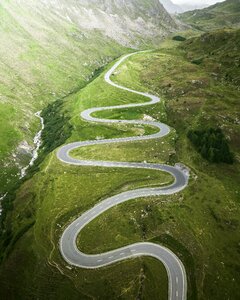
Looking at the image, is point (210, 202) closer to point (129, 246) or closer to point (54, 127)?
point (129, 246)

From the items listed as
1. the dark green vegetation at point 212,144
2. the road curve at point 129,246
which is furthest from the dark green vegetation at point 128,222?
the dark green vegetation at point 212,144

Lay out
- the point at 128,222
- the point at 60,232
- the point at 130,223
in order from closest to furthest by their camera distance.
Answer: the point at 60,232, the point at 130,223, the point at 128,222

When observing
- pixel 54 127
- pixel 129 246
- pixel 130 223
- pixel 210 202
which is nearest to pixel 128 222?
pixel 130 223

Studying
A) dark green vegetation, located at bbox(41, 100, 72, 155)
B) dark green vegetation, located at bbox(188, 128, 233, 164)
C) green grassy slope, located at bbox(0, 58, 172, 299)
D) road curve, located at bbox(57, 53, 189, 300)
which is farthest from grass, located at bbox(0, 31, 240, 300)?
dark green vegetation, located at bbox(41, 100, 72, 155)

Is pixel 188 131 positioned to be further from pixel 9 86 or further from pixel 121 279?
pixel 9 86

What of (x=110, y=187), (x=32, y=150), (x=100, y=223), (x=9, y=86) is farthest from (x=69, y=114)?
(x=100, y=223)

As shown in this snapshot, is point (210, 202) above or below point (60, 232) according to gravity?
below

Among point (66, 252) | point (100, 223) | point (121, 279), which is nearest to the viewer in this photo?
point (121, 279)
